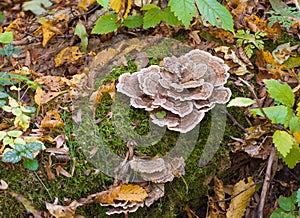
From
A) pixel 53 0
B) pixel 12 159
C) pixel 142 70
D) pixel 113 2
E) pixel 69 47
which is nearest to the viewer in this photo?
pixel 12 159

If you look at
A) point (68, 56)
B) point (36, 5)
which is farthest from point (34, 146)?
point (36, 5)

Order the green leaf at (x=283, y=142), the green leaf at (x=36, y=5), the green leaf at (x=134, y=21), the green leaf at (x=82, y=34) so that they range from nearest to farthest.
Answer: the green leaf at (x=283, y=142)
the green leaf at (x=134, y=21)
the green leaf at (x=82, y=34)
the green leaf at (x=36, y=5)

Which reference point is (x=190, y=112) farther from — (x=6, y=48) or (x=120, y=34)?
(x=6, y=48)

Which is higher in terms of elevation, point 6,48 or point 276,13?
point 276,13

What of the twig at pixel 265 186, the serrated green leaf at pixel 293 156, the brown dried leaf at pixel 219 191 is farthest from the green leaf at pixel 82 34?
the serrated green leaf at pixel 293 156

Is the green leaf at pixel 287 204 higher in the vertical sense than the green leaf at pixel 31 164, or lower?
lower

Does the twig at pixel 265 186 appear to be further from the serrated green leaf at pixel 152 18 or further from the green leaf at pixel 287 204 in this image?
the serrated green leaf at pixel 152 18

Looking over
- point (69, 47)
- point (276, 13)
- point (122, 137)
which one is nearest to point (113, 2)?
point (69, 47)

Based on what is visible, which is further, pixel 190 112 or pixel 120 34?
pixel 120 34
